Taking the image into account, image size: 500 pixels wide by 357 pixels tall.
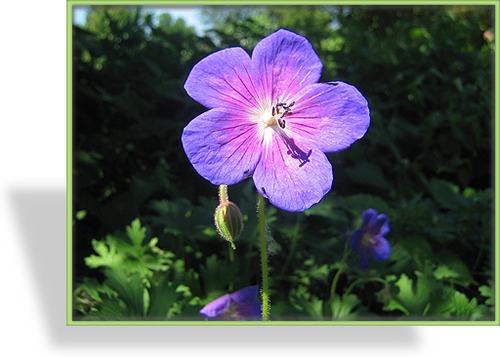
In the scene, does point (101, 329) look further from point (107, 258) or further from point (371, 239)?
point (371, 239)

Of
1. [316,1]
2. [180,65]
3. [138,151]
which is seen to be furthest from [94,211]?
[316,1]

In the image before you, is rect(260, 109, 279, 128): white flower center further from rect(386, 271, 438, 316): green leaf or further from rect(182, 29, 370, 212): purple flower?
rect(386, 271, 438, 316): green leaf

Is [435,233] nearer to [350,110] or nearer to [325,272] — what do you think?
[325,272]

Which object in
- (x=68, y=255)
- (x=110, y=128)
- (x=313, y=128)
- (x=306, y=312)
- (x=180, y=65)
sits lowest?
(x=306, y=312)

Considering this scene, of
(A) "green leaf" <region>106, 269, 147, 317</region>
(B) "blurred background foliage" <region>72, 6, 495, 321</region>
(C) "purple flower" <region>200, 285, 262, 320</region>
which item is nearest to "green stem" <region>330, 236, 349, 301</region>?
(B) "blurred background foliage" <region>72, 6, 495, 321</region>

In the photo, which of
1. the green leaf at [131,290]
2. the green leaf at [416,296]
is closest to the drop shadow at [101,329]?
the green leaf at [131,290]

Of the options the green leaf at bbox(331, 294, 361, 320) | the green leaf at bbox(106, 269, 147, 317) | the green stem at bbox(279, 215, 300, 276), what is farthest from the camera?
the green stem at bbox(279, 215, 300, 276)
